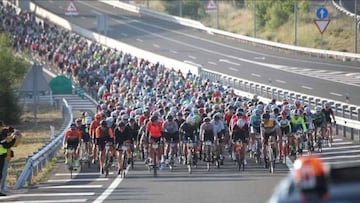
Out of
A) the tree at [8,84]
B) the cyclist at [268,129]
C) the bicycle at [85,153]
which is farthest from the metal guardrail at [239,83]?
the tree at [8,84]

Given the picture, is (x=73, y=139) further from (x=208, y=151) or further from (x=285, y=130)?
(x=285, y=130)

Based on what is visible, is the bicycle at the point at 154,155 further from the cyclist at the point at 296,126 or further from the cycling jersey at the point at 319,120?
the cycling jersey at the point at 319,120

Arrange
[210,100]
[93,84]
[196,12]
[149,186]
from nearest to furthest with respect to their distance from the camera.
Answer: [149,186]
[210,100]
[93,84]
[196,12]

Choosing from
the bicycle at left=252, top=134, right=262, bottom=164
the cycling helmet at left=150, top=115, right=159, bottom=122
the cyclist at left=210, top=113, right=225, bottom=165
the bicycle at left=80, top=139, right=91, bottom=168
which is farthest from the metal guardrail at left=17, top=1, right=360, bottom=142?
the bicycle at left=80, top=139, right=91, bottom=168

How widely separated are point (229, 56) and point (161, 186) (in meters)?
49.8

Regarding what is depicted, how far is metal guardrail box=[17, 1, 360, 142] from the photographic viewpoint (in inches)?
1436

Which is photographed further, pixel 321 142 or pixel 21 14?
pixel 21 14

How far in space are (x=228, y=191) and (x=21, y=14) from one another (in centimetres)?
6252

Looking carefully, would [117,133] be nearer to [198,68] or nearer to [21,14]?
[198,68]

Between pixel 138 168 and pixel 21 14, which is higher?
pixel 21 14

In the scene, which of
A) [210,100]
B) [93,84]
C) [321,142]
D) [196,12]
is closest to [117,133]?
[321,142]

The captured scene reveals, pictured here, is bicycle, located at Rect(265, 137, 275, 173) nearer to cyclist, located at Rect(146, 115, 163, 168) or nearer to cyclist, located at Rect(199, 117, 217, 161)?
cyclist, located at Rect(199, 117, 217, 161)

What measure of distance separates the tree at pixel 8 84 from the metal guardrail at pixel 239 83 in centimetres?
908

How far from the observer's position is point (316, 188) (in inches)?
245
